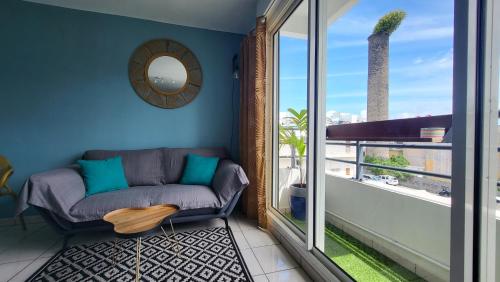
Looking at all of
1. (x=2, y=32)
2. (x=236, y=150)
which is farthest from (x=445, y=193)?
(x=2, y=32)

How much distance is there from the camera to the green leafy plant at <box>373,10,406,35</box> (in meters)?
1.29

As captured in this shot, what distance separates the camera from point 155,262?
67.0 inches

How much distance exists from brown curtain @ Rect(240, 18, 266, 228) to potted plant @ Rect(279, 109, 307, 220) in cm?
31

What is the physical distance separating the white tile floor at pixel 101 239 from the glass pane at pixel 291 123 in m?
0.45

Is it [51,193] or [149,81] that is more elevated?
[149,81]

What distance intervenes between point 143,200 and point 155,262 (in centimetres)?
57

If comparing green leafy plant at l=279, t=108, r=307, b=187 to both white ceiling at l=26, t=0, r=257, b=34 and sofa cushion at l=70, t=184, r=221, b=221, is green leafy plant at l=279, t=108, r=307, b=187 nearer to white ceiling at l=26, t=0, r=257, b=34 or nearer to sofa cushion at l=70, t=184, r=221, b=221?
sofa cushion at l=70, t=184, r=221, b=221

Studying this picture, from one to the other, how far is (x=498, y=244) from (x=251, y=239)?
1.71 metres

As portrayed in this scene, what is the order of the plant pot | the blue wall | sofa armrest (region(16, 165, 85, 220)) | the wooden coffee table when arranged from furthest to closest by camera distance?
1. the blue wall
2. the plant pot
3. sofa armrest (region(16, 165, 85, 220))
4. the wooden coffee table

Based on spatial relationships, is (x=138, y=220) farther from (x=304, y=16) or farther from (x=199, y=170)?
(x=304, y=16)

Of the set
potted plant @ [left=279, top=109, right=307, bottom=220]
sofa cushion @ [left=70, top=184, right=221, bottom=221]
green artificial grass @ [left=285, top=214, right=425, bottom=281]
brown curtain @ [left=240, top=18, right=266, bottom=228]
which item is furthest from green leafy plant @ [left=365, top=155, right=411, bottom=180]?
sofa cushion @ [left=70, top=184, right=221, bottom=221]

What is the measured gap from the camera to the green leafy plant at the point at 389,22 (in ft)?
4.25

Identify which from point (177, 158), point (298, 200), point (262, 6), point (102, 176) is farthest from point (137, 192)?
point (262, 6)

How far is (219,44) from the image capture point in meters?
3.13
